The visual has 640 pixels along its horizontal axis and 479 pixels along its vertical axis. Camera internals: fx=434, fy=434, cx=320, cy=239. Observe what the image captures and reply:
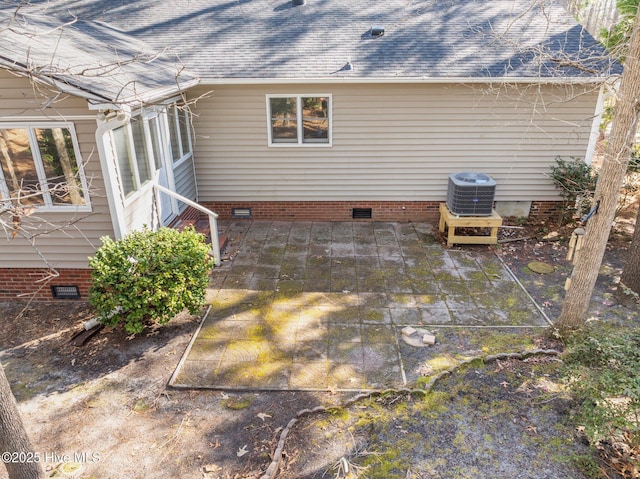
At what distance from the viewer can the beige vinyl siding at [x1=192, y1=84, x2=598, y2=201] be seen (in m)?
8.70

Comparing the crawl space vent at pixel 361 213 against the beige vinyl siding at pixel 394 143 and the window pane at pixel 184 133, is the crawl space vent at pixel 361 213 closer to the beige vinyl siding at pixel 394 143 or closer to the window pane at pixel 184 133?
the beige vinyl siding at pixel 394 143

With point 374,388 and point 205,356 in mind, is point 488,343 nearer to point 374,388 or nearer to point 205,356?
point 374,388

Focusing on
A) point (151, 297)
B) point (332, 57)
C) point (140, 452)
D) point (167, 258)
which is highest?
point (332, 57)

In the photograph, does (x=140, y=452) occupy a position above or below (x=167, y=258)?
below

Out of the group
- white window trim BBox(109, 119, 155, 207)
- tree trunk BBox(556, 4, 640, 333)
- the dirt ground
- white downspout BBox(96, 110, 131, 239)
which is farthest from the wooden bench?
white downspout BBox(96, 110, 131, 239)

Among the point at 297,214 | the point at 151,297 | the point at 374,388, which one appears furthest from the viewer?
the point at 297,214

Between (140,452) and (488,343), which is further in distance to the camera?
(488,343)

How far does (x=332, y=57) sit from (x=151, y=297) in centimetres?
598

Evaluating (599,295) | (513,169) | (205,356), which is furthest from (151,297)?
(513,169)

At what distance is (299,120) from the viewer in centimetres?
898

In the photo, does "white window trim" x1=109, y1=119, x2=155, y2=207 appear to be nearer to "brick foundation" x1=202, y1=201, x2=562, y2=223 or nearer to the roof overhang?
the roof overhang

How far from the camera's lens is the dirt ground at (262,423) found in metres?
3.80

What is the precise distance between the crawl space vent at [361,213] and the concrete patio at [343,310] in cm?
76

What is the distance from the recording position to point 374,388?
4.79 meters
